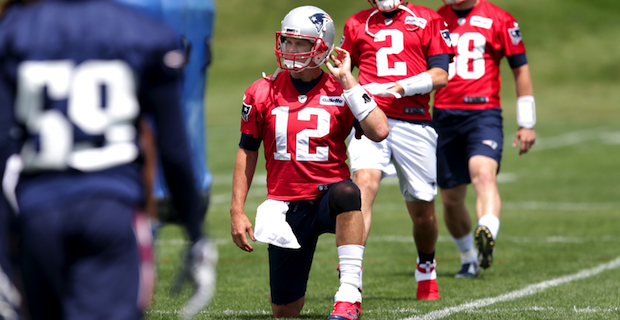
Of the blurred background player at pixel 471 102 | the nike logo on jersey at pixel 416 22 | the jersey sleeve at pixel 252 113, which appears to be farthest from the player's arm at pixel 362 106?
the blurred background player at pixel 471 102

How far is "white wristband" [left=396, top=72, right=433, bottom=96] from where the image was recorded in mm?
5457

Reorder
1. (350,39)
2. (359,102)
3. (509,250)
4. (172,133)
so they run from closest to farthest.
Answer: (172,133) < (359,102) < (350,39) < (509,250)

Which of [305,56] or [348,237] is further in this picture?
[305,56]

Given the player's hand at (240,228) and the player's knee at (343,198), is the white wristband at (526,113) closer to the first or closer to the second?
the player's knee at (343,198)

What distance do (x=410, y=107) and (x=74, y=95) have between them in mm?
3589

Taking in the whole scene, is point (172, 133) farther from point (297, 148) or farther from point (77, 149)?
point (297, 148)

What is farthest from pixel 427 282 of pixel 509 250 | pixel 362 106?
pixel 509 250

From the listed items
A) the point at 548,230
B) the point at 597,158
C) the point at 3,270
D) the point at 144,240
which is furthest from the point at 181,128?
the point at 597,158

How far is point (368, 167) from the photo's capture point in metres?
5.52

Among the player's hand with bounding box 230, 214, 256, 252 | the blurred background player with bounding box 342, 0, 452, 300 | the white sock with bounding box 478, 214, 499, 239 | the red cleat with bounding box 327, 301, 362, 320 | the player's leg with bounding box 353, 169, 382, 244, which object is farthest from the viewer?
the white sock with bounding box 478, 214, 499, 239

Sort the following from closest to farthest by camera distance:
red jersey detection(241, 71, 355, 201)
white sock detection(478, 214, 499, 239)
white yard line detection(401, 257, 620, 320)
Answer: red jersey detection(241, 71, 355, 201) < white yard line detection(401, 257, 620, 320) < white sock detection(478, 214, 499, 239)

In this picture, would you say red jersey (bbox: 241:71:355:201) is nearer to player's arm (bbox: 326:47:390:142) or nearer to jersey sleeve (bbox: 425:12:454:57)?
player's arm (bbox: 326:47:390:142)

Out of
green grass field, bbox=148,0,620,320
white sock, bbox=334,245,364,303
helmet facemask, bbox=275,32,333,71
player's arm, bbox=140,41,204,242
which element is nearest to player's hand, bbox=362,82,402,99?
helmet facemask, bbox=275,32,333,71

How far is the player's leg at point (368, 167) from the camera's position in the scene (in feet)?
17.8
